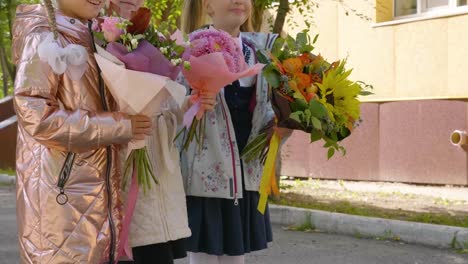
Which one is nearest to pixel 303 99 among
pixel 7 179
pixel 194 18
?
pixel 194 18

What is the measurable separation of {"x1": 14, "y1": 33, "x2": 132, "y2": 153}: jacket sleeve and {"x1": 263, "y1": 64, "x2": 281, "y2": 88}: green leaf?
0.92 meters

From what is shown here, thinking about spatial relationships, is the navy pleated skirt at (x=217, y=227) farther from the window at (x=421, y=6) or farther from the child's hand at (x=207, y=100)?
the window at (x=421, y=6)

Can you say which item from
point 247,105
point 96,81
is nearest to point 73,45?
point 96,81

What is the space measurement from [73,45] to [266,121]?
120 cm

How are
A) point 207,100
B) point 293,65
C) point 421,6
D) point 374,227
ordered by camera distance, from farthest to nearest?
point 421,6
point 374,227
point 293,65
point 207,100

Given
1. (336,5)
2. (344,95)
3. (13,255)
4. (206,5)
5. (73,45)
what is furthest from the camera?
(336,5)

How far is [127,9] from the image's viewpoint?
3.32m

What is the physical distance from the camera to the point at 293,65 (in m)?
3.61

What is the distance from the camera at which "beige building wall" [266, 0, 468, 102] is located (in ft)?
36.1

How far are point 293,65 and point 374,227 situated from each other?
4.11m

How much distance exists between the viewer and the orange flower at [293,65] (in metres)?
3.59

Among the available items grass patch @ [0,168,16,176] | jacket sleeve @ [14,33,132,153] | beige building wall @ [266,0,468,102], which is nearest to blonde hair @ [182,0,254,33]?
jacket sleeve @ [14,33,132,153]

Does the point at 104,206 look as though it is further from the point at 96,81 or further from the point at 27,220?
the point at 96,81

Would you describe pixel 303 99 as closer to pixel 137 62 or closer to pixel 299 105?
pixel 299 105
